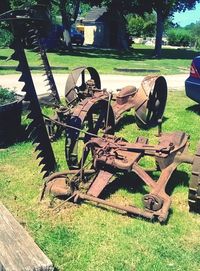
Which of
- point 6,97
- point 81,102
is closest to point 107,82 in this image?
point 6,97

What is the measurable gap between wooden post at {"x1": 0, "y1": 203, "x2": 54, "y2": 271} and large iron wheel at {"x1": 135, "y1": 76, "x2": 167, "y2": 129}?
4338mm

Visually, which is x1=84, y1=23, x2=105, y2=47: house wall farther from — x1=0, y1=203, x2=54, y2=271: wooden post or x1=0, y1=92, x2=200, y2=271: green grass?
x1=0, y1=203, x2=54, y2=271: wooden post

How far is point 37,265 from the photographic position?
3268 mm

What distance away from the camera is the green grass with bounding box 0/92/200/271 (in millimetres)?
3848

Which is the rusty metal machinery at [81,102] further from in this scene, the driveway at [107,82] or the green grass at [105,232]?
the driveway at [107,82]

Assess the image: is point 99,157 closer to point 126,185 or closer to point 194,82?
point 126,185

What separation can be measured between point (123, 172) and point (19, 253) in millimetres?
1861

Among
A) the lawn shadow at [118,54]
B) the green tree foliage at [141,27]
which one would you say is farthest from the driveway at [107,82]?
the green tree foliage at [141,27]

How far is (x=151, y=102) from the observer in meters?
8.09

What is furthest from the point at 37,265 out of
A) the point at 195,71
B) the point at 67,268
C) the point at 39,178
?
the point at 195,71

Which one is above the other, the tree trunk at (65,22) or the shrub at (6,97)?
the shrub at (6,97)

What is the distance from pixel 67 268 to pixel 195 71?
19.5 feet

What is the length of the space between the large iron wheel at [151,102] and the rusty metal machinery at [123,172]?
8.32ft

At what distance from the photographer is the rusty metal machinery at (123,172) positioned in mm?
4379
